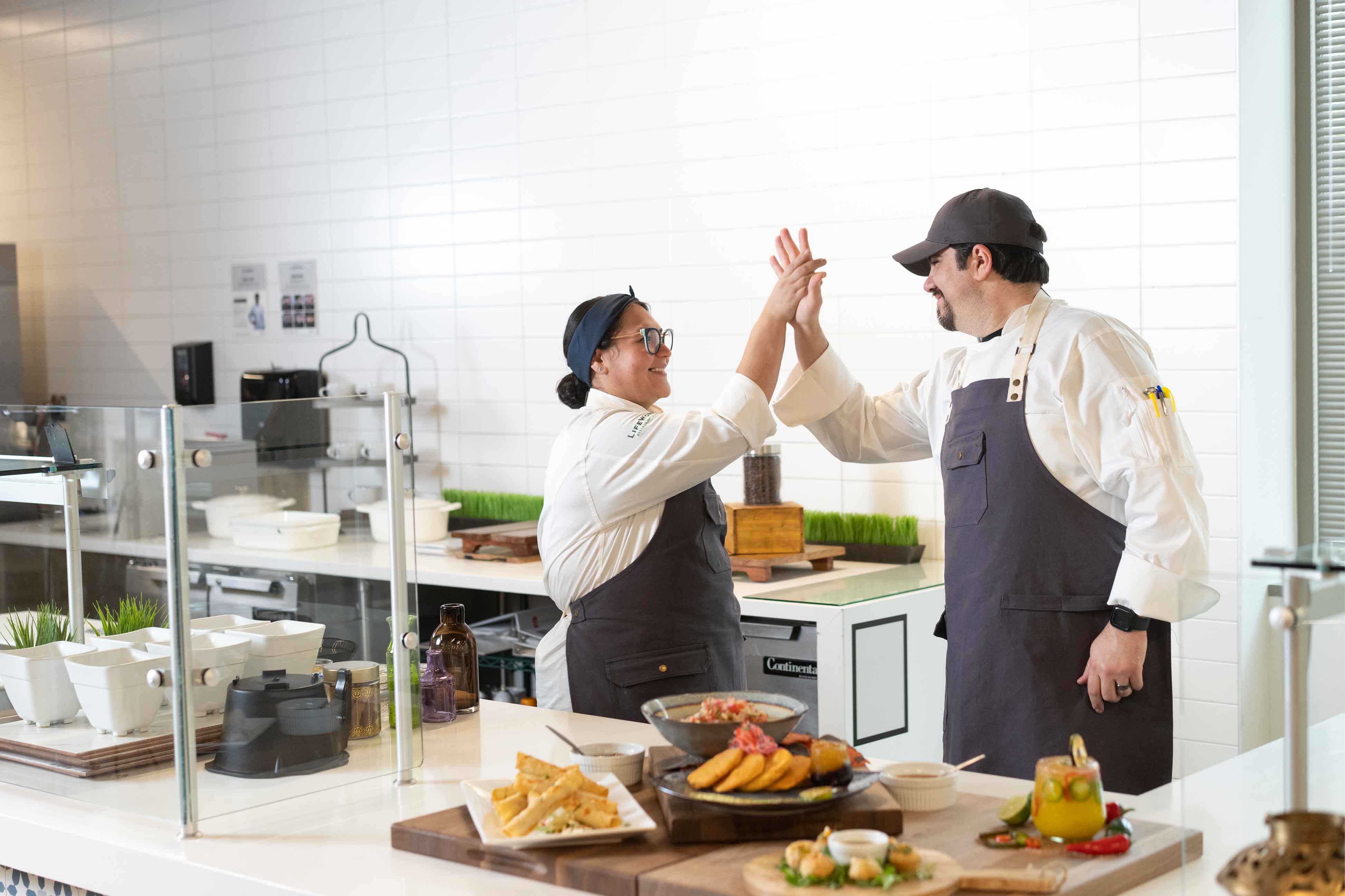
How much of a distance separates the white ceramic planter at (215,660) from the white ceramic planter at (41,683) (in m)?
0.20

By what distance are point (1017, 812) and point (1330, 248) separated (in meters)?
2.57

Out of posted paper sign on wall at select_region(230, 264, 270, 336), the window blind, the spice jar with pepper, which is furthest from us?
posted paper sign on wall at select_region(230, 264, 270, 336)

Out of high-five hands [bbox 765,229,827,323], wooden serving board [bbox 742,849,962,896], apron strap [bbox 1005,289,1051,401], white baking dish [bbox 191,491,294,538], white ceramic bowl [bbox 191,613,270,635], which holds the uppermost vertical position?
high-five hands [bbox 765,229,827,323]

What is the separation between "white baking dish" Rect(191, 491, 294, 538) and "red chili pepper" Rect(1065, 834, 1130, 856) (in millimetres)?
1185

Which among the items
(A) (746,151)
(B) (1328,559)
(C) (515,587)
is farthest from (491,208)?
(B) (1328,559)

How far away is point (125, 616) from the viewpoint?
2.09m

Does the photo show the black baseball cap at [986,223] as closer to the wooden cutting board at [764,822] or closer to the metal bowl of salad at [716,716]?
the metal bowl of salad at [716,716]

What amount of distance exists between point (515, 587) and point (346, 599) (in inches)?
76.6

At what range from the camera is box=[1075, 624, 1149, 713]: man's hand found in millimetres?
2396

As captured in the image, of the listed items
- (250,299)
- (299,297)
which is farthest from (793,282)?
(250,299)

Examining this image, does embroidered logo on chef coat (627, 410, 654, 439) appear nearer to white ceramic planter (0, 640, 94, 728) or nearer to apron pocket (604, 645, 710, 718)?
apron pocket (604, 645, 710, 718)

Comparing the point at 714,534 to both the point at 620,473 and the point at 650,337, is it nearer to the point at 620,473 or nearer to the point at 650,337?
the point at 620,473

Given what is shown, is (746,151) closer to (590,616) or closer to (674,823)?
(590,616)

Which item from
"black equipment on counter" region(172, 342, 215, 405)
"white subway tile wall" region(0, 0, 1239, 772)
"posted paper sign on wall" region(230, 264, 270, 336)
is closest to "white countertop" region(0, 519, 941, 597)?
"white subway tile wall" region(0, 0, 1239, 772)
